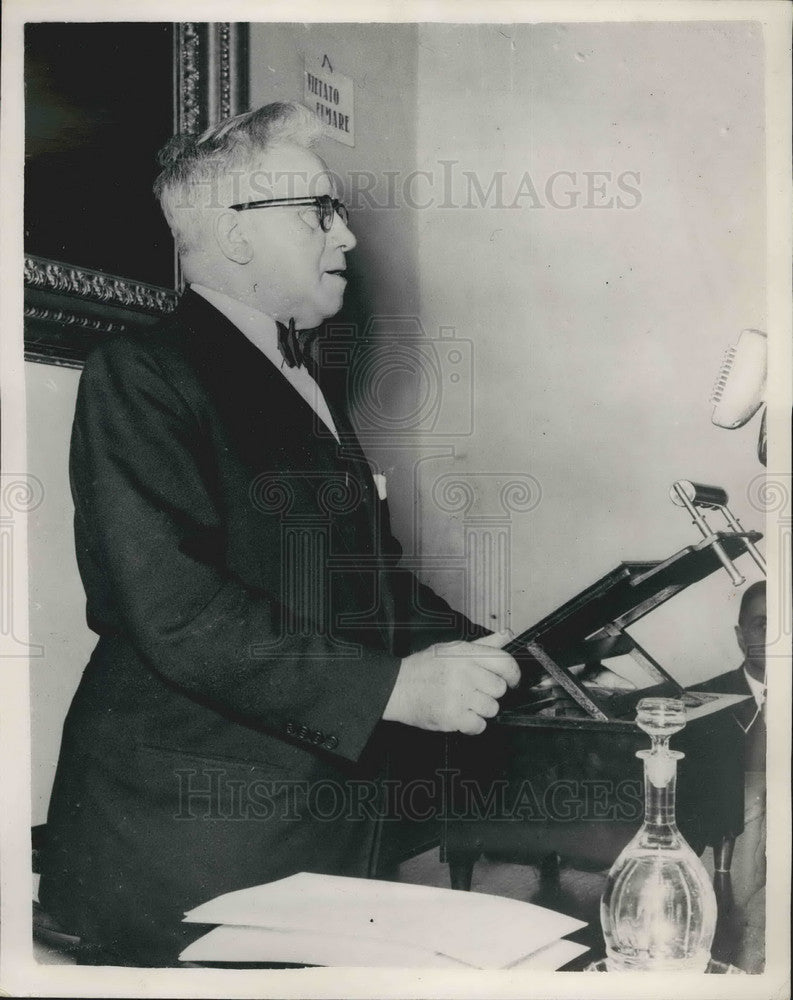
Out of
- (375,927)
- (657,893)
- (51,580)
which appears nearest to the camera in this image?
(657,893)

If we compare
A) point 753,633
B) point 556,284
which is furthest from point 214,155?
point 753,633

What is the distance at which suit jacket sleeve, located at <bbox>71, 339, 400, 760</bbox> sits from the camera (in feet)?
4.07

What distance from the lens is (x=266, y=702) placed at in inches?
49.9

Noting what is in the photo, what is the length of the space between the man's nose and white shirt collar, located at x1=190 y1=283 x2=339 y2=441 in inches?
5.6

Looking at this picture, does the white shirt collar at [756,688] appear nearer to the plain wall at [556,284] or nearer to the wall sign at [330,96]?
the plain wall at [556,284]

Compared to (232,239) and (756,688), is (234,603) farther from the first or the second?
(756,688)

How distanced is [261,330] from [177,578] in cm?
37

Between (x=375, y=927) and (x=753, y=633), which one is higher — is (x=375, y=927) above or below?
below

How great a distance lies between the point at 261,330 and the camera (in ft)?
4.51

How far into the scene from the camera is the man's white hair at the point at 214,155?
1.35 meters

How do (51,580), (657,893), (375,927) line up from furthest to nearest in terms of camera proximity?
1. (51,580)
2. (375,927)
3. (657,893)

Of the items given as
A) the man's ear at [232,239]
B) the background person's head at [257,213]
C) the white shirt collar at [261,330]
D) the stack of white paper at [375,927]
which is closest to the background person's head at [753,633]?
the stack of white paper at [375,927]

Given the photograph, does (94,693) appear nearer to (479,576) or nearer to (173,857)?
(173,857)

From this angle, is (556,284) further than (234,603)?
Yes
